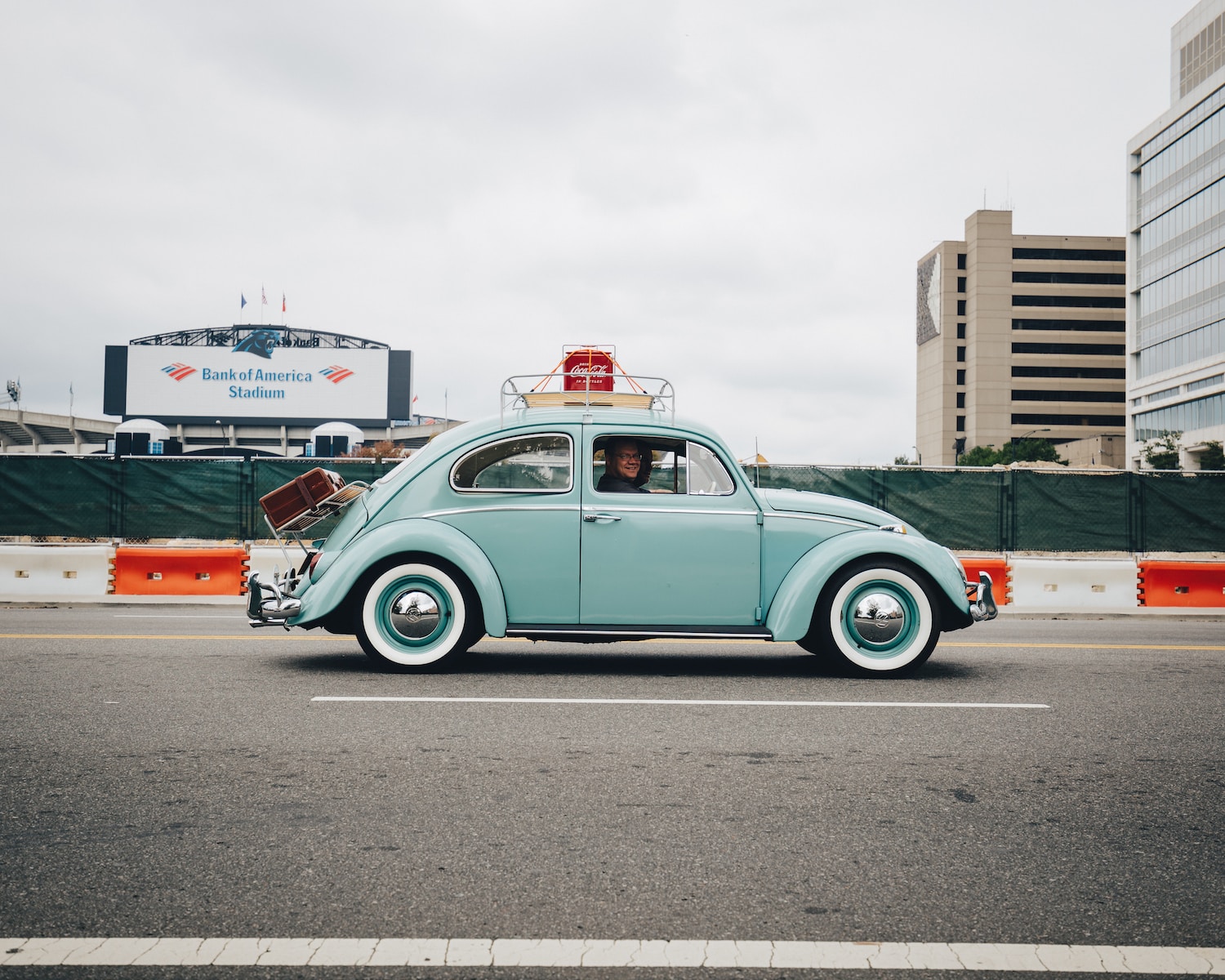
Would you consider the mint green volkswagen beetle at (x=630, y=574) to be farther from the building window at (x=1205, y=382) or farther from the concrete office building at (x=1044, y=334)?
the concrete office building at (x=1044, y=334)

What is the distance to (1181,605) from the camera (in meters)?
12.8

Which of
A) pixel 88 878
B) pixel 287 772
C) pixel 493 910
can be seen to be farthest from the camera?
pixel 287 772

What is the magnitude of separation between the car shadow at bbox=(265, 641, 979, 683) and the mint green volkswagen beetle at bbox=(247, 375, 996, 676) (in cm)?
24

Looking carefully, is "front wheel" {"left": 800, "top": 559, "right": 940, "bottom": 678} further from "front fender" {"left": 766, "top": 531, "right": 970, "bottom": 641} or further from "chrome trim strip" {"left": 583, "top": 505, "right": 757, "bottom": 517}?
"chrome trim strip" {"left": 583, "top": 505, "right": 757, "bottom": 517}

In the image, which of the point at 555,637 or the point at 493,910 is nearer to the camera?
the point at 493,910

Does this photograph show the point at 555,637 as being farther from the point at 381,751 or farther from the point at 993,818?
the point at 993,818

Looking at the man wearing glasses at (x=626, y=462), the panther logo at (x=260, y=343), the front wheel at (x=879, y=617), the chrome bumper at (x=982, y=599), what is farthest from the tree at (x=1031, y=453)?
the man wearing glasses at (x=626, y=462)

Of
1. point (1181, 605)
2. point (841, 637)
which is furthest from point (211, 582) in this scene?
point (1181, 605)

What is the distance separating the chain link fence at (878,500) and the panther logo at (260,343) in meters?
91.2

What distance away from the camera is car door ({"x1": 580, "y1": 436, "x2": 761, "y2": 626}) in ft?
22.5

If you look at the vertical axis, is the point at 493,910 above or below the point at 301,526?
below

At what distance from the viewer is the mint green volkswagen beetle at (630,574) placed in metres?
6.84

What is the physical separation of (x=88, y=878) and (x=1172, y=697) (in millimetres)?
6021

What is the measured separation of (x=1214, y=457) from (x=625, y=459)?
68463 millimetres
